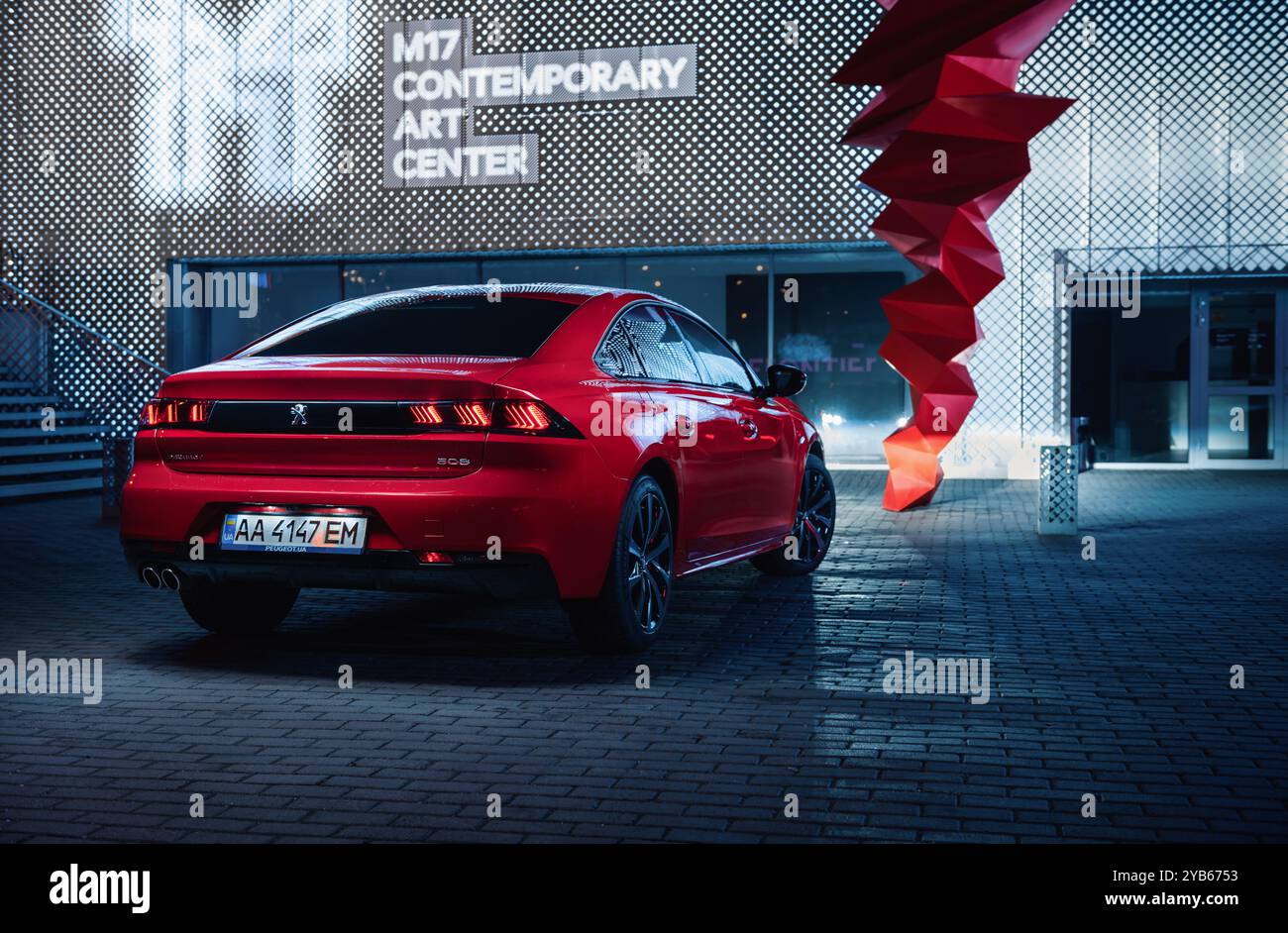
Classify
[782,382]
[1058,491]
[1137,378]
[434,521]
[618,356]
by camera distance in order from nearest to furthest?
1. [434,521]
2. [618,356]
3. [782,382]
4. [1058,491]
5. [1137,378]

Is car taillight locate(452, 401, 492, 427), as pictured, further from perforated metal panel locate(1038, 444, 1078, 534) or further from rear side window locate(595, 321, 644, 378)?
perforated metal panel locate(1038, 444, 1078, 534)

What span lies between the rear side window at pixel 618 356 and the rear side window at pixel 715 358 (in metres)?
0.93

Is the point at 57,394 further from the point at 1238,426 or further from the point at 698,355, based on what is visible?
the point at 1238,426

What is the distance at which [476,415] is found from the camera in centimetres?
568

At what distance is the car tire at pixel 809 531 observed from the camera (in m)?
9.38

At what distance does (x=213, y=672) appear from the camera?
613 centimetres

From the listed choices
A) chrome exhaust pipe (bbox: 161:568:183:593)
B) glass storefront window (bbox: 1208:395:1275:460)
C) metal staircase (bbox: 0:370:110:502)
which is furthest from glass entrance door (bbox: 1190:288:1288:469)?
chrome exhaust pipe (bbox: 161:568:183:593)

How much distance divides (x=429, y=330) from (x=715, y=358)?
82.3 inches

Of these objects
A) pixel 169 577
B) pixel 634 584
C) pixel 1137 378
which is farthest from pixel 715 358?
pixel 1137 378

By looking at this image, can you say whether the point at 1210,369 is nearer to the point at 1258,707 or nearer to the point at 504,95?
the point at 504,95

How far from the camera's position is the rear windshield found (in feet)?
20.6

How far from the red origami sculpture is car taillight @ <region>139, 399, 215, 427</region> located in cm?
867
